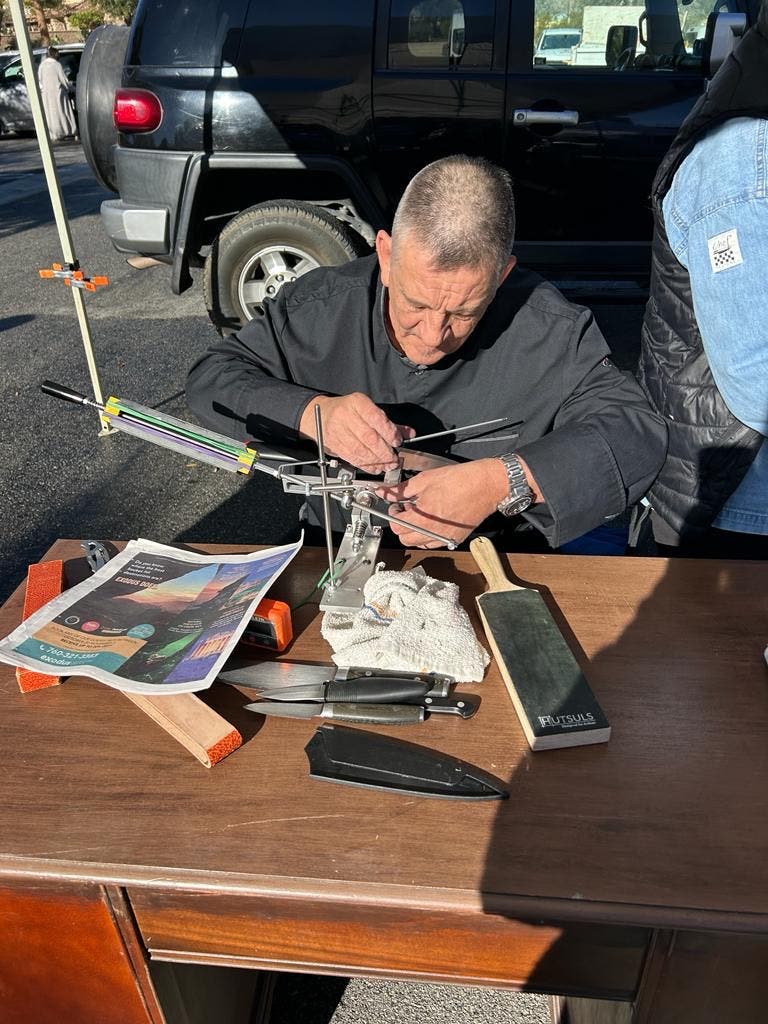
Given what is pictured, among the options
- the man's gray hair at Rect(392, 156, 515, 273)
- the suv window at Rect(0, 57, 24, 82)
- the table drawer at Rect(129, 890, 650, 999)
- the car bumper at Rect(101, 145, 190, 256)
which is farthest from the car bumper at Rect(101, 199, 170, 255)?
the suv window at Rect(0, 57, 24, 82)

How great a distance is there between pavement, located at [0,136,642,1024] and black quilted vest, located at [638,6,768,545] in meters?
Answer: 0.81

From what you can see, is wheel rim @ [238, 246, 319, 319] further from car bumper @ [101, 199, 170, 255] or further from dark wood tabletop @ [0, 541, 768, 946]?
dark wood tabletop @ [0, 541, 768, 946]

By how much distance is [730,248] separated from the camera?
1.33m

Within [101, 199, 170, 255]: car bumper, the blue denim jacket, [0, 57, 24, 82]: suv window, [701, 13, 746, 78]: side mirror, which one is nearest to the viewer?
the blue denim jacket

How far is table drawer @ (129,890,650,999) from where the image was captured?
3.12 feet

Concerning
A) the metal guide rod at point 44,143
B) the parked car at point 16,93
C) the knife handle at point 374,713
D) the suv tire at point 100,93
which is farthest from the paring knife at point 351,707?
the parked car at point 16,93

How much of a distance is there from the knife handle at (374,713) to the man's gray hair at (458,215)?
2.48 feet

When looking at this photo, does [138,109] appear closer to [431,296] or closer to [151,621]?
[431,296]

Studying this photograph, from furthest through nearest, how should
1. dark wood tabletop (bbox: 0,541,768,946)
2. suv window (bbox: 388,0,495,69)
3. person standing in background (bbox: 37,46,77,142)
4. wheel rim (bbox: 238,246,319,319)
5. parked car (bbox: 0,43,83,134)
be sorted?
parked car (bbox: 0,43,83,134) → person standing in background (bbox: 37,46,77,142) → wheel rim (bbox: 238,246,319,319) → suv window (bbox: 388,0,495,69) → dark wood tabletop (bbox: 0,541,768,946)

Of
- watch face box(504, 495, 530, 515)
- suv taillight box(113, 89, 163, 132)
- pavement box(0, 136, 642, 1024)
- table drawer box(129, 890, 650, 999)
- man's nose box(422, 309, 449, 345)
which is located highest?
suv taillight box(113, 89, 163, 132)

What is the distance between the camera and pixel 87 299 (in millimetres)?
6066

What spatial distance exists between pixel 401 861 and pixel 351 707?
0.25m

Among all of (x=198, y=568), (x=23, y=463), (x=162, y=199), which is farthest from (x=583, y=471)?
(x=162, y=199)

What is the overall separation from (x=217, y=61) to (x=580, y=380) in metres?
3.14
